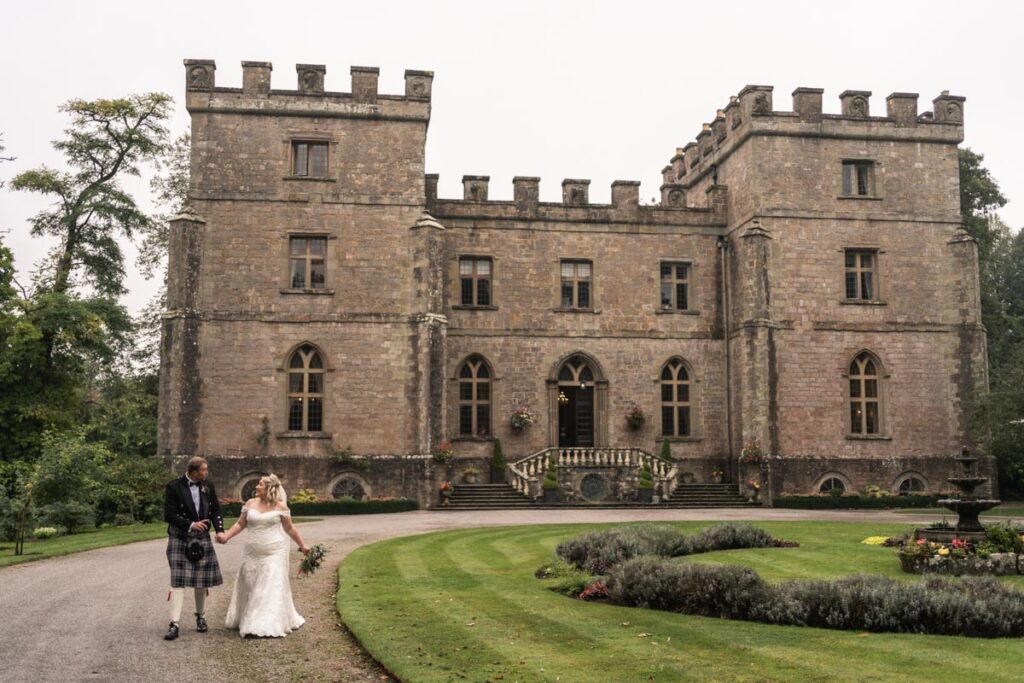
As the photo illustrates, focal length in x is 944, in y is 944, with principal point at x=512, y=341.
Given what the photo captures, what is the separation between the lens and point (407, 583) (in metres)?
13.1

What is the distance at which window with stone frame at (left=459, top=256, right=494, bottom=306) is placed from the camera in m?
32.4

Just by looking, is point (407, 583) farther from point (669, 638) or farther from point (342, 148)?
point (342, 148)

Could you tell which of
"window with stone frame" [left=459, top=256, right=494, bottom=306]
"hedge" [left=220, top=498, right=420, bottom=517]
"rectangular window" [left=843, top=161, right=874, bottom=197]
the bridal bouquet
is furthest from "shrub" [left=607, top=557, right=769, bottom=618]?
"rectangular window" [left=843, top=161, right=874, bottom=197]

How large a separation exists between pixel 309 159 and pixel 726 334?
50.6ft

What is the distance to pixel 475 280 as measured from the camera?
32.5 m

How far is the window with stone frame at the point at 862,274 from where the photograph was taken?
106ft

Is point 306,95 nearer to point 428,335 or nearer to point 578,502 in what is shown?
point 428,335

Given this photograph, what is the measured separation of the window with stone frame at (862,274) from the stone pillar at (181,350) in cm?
2142

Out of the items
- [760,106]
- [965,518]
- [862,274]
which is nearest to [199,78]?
[760,106]

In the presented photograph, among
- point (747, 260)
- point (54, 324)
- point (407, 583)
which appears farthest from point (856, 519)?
point (54, 324)

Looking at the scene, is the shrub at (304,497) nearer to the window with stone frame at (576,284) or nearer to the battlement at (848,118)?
the window with stone frame at (576,284)

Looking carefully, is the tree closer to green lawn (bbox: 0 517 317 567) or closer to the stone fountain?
green lawn (bbox: 0 517 317 567)

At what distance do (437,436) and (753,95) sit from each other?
1563 cm

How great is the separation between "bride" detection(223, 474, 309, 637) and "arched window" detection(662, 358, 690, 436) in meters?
23.9
